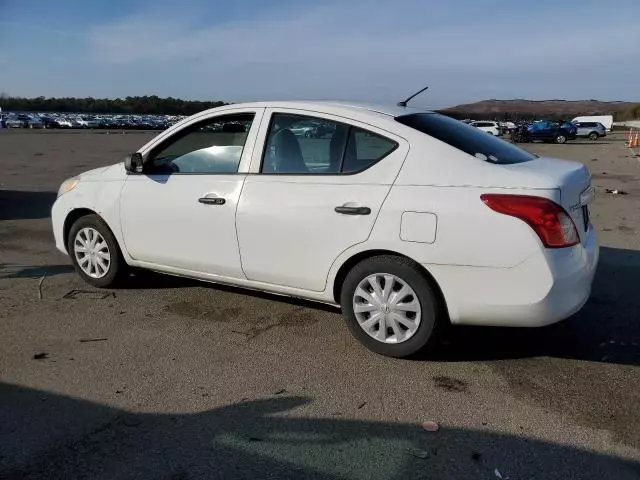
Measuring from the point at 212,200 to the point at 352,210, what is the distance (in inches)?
47.3

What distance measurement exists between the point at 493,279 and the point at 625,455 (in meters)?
1.18

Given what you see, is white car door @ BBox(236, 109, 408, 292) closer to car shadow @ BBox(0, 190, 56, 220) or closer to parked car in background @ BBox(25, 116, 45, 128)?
car shadow @ BBox(0, 190, 56, 220)

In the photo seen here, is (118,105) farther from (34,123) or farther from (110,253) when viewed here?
(110,253)

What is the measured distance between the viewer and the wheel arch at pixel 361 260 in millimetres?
3926

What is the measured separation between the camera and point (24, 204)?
1073 cm

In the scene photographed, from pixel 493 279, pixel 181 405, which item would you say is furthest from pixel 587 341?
pixel 181 405

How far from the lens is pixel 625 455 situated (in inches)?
118

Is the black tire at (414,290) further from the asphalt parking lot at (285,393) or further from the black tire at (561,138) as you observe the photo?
the black tire at (561,138)

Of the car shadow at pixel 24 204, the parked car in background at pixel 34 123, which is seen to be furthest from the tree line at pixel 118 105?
the car shadow at pixel 24 204

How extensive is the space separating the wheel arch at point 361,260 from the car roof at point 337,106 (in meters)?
0.98

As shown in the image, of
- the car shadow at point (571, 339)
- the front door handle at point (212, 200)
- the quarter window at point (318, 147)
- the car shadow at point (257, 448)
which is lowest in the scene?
the car shadow at point (257, 448)

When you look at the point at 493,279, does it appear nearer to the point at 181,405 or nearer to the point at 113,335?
the point at 181,405

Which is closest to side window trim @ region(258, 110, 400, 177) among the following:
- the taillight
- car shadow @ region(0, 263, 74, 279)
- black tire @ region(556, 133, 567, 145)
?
the taillight

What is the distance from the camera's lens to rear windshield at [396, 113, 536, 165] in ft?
13.5
